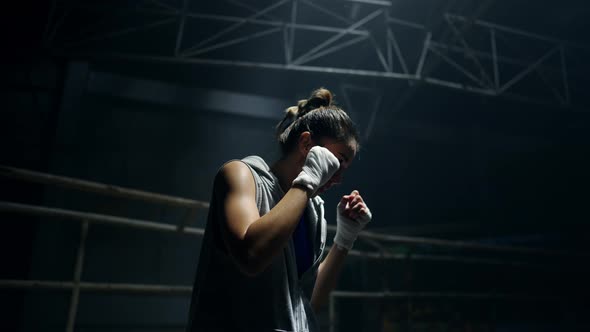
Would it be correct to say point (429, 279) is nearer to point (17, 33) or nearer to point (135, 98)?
point (135, 98)

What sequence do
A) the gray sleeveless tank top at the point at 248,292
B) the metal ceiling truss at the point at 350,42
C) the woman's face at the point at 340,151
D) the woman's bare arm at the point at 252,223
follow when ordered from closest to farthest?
the woman's bare arm at the point at 252,223
the gray sleeveless tank top at the point at 248,292
the woman's face at the point at 340,151
the metal ceiling truss at the point at 350,42

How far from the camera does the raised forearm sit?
4.78 feet

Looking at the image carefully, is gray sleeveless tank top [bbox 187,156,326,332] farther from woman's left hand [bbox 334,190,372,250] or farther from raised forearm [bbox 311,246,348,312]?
woman's left hand [bbox 334,190,372,250]

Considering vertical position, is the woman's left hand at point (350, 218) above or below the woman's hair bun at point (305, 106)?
below

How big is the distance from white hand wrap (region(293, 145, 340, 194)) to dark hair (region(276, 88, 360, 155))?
123 millimetres

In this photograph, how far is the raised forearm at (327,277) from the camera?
1456 mm

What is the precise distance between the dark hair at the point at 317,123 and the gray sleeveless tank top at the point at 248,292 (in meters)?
0.21

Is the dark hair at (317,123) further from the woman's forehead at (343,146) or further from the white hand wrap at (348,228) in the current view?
the white hand wrap at (348,228)

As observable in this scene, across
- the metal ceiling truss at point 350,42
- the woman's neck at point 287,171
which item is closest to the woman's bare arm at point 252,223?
the woman's neck at point 287,171

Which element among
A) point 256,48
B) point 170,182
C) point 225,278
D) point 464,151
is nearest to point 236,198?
point 225,278

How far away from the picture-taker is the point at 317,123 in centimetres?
130

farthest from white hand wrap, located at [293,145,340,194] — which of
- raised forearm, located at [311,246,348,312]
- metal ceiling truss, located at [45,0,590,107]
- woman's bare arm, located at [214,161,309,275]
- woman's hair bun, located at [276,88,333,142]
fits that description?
metal ceiling truss, located at [45,0,590,107]

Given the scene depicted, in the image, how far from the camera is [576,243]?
570cm

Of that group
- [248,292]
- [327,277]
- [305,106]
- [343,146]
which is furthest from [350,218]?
[248,292]
